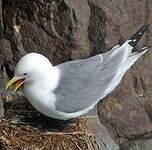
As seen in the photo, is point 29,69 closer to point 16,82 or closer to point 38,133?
point 16,82

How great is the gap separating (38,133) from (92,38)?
59 centimetres

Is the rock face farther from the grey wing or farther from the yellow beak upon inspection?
the yellow beak

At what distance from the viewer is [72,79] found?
350cm

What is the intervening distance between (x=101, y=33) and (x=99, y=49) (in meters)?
0.09

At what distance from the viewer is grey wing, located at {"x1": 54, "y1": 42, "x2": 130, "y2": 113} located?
11.4 ft

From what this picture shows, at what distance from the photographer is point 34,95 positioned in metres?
3.45

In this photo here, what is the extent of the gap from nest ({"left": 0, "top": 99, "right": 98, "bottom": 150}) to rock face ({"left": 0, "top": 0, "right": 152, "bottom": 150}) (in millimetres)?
226

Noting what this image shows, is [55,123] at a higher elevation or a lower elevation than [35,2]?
lower

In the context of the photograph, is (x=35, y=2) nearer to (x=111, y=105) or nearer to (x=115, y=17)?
(x=115, y=17)

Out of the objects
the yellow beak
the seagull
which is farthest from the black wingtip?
the yellow beak

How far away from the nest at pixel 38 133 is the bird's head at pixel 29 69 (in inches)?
10.1

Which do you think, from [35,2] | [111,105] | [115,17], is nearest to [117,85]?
[111,105]

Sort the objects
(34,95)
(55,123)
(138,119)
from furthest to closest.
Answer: (138,119)
(55,123)
(34,95)

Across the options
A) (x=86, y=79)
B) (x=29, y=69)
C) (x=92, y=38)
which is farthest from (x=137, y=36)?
(x=29, y=69)
